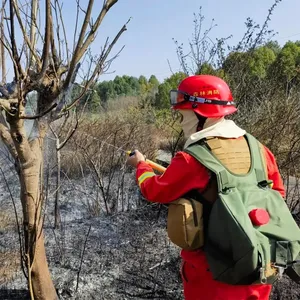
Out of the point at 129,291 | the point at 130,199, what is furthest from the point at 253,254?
the point at 130,199

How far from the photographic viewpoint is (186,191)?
1680 mm

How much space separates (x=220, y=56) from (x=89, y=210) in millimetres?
2943

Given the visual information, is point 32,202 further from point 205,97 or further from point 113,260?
point 113,260

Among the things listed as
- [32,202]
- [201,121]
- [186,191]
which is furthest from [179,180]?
[32,202]

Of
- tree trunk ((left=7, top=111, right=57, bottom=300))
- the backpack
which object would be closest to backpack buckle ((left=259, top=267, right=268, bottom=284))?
the backpack

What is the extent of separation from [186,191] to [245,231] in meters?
0.29

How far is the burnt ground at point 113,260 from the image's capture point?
3352mm

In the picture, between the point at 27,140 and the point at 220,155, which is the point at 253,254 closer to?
the point at 220,155

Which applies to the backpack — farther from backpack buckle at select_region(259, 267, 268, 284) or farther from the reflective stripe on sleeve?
the reflective stripe on sleeve

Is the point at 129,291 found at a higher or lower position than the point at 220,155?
lower

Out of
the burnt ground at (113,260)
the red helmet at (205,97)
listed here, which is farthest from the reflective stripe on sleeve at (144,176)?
the burnt ground at (113,260)

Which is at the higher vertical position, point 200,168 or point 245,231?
point 200,168

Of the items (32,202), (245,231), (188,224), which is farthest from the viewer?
(32,202)

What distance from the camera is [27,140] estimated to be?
90.8 inches
